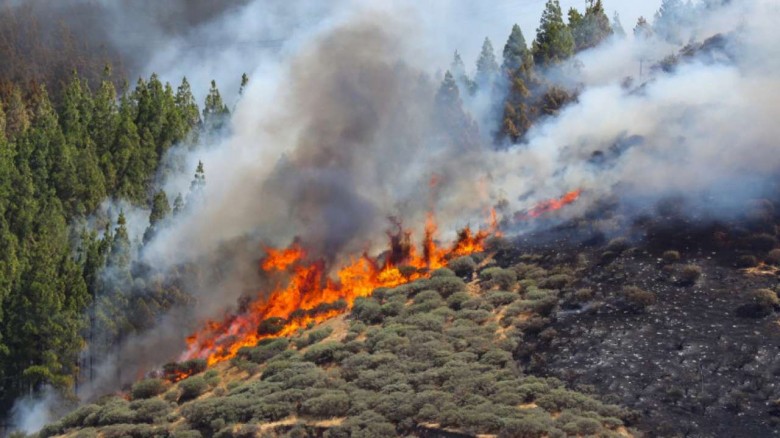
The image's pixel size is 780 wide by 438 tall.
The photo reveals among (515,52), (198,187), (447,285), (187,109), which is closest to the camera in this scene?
(447,285)

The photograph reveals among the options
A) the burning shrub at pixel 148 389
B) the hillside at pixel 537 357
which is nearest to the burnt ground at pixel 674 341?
the hillside at pixel 537 357

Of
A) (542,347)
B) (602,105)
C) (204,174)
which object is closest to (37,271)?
(204,174)

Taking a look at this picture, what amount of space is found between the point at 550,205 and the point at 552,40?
33934mm

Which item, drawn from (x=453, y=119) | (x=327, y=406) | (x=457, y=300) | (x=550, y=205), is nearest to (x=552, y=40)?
(x=453, y=119)

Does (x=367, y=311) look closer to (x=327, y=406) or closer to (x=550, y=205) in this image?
(x=327, y=406)

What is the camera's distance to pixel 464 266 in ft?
198

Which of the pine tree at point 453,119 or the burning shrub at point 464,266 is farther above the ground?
the pine tree at point 453,119

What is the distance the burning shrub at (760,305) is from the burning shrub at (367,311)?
60.5 ft

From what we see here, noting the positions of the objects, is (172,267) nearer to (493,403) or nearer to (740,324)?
(493,403)

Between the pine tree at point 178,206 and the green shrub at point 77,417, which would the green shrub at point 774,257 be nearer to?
the green shrub at point 77,417

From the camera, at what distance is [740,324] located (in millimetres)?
48062

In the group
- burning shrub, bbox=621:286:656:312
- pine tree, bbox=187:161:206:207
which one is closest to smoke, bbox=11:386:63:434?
pine tree, bbox=187:161:206:207

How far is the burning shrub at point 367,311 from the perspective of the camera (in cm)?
5650

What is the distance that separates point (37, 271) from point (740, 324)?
42187 millimetres
